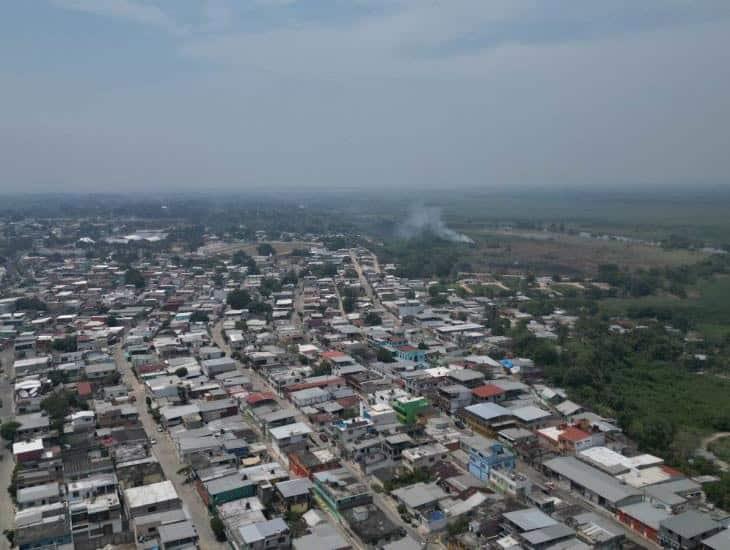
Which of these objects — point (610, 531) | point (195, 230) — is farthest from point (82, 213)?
point (610, 531)

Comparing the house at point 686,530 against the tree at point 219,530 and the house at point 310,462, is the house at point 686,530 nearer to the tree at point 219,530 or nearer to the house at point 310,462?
the house at point 310,462

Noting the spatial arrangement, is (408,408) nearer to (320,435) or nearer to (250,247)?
(320,435)

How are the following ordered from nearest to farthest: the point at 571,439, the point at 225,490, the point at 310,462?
the point at 225,490, the point at 310,462, the point at 571,439

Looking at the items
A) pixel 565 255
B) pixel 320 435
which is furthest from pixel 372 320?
pixel 565 255

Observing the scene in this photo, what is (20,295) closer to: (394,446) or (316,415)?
(316,415)

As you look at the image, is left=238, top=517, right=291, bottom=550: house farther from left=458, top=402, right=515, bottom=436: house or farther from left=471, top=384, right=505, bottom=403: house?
left=471, top=384, right=505, bottom=403: house

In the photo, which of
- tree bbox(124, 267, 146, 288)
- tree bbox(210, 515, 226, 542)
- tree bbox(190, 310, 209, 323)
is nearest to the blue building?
tree bbox(210, 515, 226, 542)

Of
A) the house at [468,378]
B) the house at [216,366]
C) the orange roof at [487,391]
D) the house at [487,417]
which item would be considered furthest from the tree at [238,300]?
the house at [487,417]
